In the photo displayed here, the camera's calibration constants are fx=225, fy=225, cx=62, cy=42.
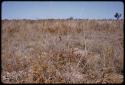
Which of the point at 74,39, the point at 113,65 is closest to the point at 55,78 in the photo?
the point at 113,65

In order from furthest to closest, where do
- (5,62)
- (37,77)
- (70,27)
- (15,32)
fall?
1. (70,27)
2. (15,32)
3. (5,62)
4. (37,77)

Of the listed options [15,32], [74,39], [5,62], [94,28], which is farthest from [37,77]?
[94,28]

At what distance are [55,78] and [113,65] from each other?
1269 millimetres

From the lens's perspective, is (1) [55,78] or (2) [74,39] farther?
(2) [74,39]

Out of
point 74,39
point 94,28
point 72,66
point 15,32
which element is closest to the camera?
point 72,66

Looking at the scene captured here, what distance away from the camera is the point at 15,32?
8.66 metres

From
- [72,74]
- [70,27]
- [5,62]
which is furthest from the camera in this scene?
[70,27]

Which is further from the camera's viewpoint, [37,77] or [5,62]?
[5,62]

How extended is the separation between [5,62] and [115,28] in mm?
5316

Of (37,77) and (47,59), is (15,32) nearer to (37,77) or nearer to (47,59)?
(47,59)

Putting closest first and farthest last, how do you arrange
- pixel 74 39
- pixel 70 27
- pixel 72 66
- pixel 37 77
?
pixel 37 77
pixel 72 66
pixel 74 39
pixel 70 27

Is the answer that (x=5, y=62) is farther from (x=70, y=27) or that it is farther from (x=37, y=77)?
(x=70, y=27)

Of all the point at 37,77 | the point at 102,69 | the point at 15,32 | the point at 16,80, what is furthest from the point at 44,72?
the point at 15,32

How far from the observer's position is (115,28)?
28.9 feet
